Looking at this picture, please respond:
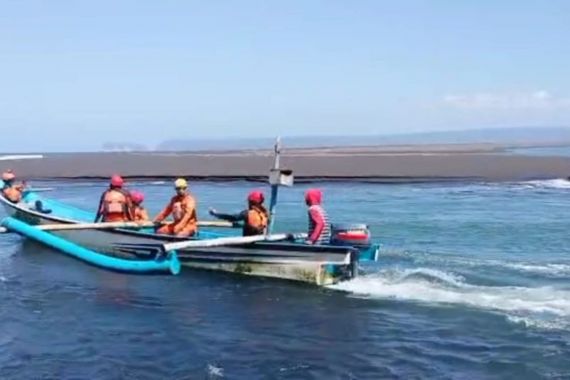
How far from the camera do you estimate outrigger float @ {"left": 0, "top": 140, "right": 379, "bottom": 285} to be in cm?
1580

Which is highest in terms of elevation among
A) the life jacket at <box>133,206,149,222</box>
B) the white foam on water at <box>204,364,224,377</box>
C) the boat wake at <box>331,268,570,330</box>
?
the life jacket at <box>133,206,149,222</box>

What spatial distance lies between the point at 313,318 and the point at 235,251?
3.88 m

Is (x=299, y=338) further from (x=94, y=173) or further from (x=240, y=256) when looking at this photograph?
(x=94, y=173)

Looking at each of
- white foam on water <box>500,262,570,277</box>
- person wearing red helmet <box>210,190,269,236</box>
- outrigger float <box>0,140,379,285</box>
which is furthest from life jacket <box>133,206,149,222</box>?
white foam on water <box>500,262,570,277</box>

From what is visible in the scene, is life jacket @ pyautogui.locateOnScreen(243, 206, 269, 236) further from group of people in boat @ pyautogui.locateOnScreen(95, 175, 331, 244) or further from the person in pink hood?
the person in pink hood

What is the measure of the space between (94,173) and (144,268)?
147 feet

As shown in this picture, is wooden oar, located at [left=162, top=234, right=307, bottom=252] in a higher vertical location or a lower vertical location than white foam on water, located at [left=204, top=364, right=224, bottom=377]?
higher

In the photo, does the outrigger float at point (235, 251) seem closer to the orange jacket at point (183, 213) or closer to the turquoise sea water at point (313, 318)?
the turquoise sea water at point (313, 318)

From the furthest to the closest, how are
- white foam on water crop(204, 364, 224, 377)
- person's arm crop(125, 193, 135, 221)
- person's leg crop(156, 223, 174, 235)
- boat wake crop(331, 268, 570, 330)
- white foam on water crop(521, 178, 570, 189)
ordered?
white foam on water crop(521, 178, 570, 189) < person's arm crop(125, 193, 135, 221) < person's leg crop(156, 223, 174, 235) < boat wake crop(331, 268, 570, 330) < white foam on water crop(204, 364, 224, 377)

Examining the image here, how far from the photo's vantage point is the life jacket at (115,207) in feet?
63.2

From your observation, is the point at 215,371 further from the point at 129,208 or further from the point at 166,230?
the point at 129,208

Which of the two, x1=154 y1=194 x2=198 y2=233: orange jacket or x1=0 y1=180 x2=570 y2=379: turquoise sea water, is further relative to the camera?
x1=154 y1=194 x2=198 y2=233: orange jacket

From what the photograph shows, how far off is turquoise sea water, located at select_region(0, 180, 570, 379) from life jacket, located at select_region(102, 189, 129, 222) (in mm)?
1417

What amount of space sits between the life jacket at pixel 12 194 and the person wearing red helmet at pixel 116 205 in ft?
19.4
